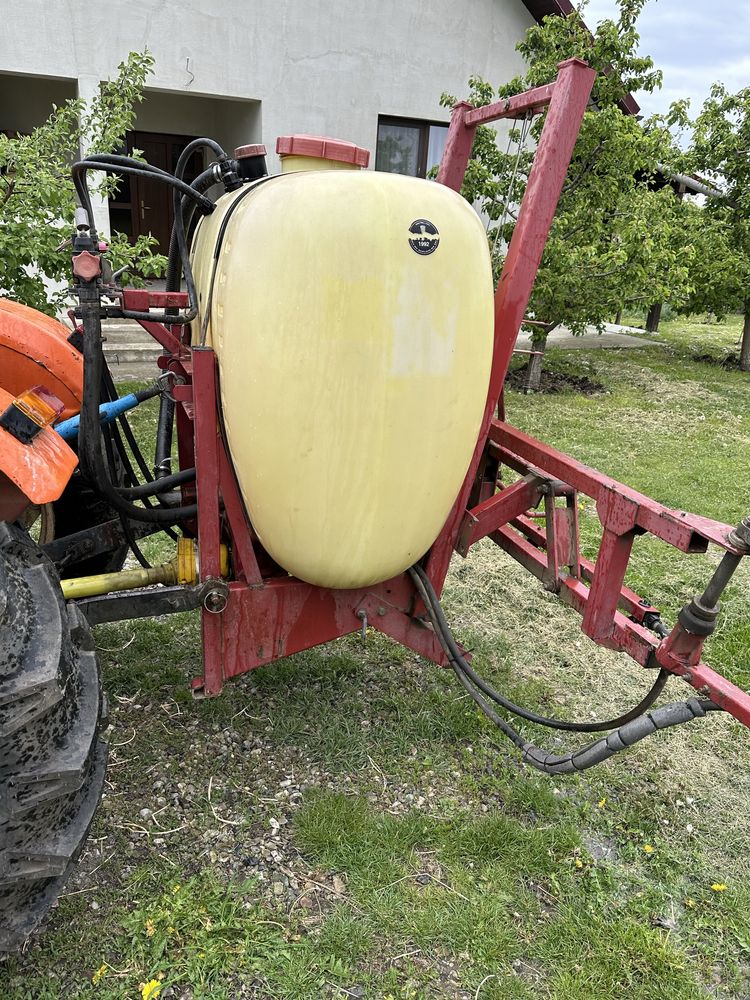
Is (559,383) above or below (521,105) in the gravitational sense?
below

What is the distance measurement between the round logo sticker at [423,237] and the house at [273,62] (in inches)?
272

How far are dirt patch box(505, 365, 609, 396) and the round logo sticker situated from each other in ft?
23.6

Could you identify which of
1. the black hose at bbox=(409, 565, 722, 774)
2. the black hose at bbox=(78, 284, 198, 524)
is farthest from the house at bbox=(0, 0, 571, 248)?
the black hose at bbox=(409, 565, 722, 774)

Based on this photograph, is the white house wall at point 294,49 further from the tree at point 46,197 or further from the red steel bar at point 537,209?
the red steel bar at point 537,209

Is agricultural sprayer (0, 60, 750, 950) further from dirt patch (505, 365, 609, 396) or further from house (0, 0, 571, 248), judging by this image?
dirt patch (505, 365, 609, 396)

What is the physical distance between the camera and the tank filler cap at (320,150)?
1979 mm

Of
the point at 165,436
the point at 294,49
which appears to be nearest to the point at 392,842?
the point at 165,436

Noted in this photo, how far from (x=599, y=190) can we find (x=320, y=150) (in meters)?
6.27

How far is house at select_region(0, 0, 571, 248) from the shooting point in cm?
738

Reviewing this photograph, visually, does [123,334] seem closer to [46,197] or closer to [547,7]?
[46,197]

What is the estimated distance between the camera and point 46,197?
4121mm

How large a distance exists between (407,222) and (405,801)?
1757 millimetres

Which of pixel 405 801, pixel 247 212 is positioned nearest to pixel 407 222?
pixel 247 212

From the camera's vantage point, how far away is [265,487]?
6.04 feet
